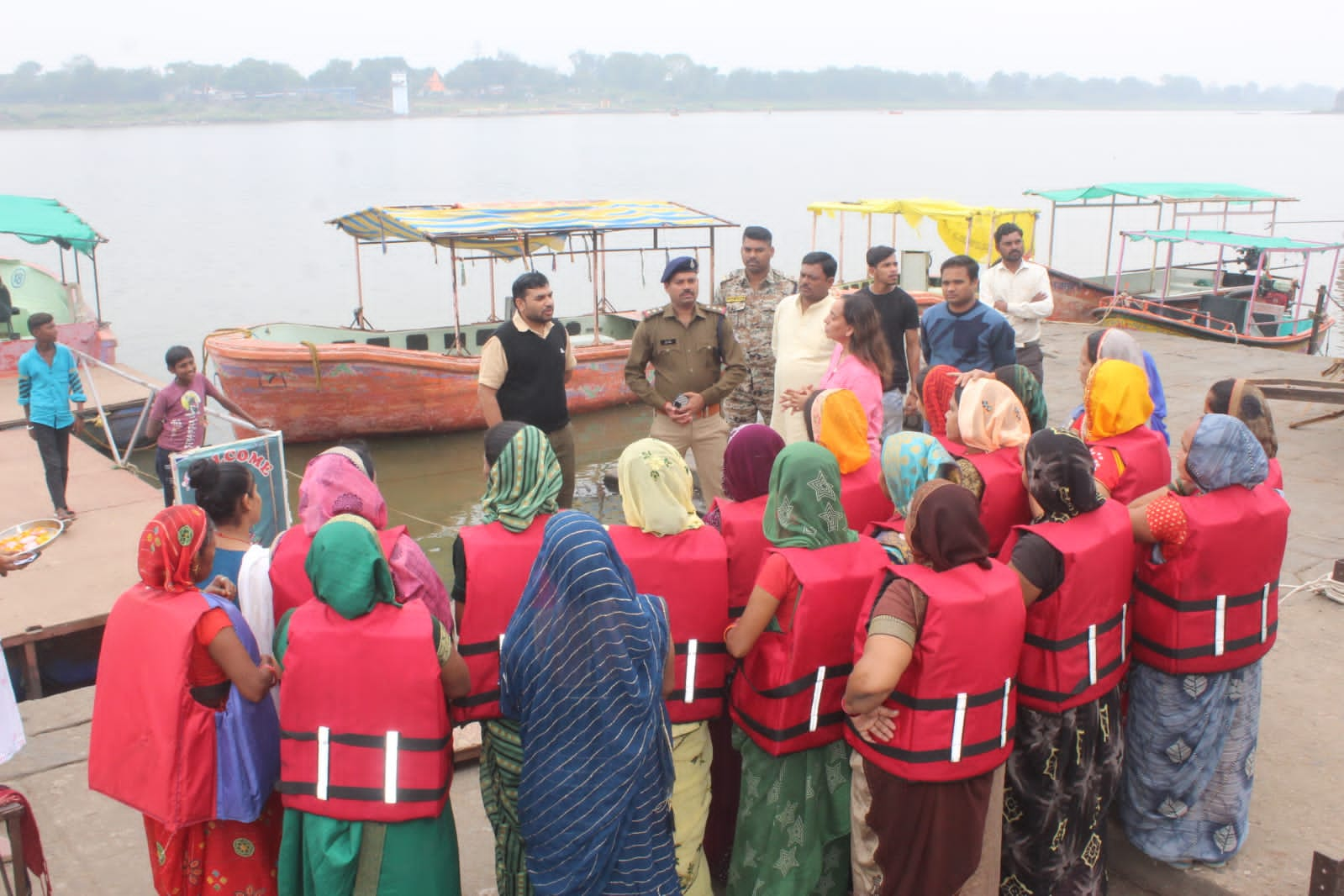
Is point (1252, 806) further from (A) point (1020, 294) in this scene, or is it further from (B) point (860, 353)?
(A) point (1020, 294)

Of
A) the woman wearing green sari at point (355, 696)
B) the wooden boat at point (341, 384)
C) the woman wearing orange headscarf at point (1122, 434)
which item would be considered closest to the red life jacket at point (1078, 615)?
the woman wearing orange headscarf at point (1122, 434)

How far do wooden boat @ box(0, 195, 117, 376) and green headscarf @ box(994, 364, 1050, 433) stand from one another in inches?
432

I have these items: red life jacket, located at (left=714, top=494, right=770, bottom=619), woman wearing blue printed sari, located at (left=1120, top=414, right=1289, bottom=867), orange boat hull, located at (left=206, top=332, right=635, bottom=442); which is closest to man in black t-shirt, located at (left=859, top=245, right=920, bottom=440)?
woman wearing blue printed sari, located at (left=1120, top=414, right=1289, bottom=867)

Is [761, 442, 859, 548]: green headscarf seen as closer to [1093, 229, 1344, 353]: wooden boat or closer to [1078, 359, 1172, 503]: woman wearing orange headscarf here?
[1078, 359, 1172, 503]: woman wearing orange headscarf

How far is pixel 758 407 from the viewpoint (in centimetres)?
637

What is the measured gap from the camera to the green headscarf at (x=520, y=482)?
2.84 m

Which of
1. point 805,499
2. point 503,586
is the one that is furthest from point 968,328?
point 503,586

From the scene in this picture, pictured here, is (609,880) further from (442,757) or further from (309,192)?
(309,192)

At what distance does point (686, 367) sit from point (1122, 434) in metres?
2.39

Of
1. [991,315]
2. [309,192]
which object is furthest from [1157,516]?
[309,192]

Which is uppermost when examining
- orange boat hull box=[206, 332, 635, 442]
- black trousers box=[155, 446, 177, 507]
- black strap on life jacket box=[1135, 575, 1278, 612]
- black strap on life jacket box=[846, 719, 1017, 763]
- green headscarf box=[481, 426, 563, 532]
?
green headscarf box=[481, 426, 563, 532]

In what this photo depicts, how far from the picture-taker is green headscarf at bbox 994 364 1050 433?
3.88 metres

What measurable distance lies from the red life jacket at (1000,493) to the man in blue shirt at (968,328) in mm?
1829

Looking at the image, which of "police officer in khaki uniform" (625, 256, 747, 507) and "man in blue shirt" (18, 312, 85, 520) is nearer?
"police officer in khaki uniform" (625, 256, 747, 507)
